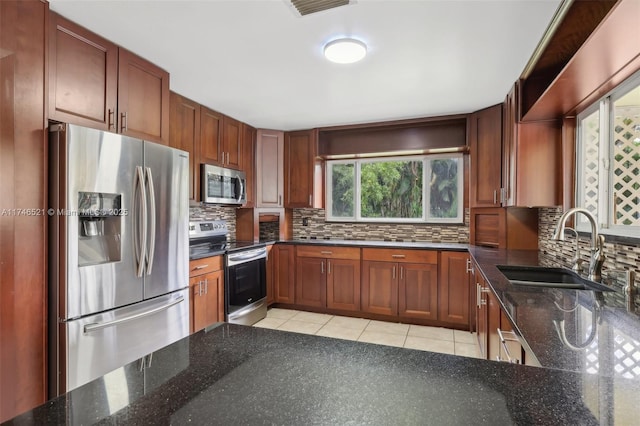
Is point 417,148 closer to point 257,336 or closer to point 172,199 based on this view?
point 172,199

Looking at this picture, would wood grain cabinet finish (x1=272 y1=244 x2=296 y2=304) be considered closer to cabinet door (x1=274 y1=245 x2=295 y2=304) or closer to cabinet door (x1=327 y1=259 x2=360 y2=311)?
cabinet door (x1=274 y1=245 x2=295 y2=304)

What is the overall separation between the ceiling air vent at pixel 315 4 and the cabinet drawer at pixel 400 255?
2.53 meters

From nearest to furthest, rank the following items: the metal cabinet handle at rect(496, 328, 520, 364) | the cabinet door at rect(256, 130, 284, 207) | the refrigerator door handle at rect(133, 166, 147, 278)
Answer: the metal cabinet handle at rect(496, 328, 520, 364)
the refrigerator door handle at rect(133, 166, 147, 278)
the cabinet door at rect(256, 130, 284, 207)

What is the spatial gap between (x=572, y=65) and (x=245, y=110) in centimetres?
274

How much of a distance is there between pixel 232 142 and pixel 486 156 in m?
2.72

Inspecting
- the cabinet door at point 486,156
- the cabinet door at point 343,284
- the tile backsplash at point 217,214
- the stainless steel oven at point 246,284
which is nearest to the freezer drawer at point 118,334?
the stainless steel oven at point 246,284

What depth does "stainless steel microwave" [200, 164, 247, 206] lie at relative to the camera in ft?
10.7

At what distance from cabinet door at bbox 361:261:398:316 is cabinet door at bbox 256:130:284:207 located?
1453 millimetres

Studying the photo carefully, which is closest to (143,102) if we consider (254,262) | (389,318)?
(254,262)

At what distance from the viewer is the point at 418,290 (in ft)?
11.6

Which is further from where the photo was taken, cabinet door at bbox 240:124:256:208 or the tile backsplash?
cabinet door at bbox 240:124:256:208

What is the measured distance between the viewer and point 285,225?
448cm

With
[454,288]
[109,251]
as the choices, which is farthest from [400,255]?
[109,251]

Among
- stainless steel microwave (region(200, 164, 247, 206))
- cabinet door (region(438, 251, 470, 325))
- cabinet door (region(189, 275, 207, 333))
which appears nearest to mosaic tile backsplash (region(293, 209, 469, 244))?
cabinet door (region(438, 251, 470, 325))
